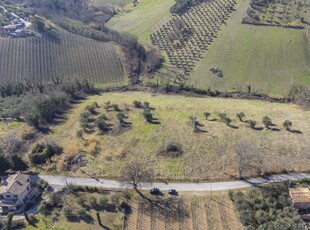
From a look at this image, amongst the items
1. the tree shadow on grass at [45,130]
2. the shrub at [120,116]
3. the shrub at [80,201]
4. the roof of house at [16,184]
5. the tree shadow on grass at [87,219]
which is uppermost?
the roof of house at [16,184]

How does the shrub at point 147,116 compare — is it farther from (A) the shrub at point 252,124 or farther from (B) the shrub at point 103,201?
(B) the shrub at point 103,201

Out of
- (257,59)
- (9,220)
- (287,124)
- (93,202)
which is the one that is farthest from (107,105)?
(257,59)

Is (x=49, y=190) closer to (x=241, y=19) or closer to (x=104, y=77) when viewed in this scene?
(x=104, y=77)

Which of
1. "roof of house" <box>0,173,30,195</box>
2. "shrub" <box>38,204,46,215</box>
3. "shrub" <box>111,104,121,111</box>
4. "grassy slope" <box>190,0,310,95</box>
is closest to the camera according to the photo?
"shrub" <box>38,204,46,215</box>

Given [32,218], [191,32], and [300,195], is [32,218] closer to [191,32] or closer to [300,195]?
[300,195]

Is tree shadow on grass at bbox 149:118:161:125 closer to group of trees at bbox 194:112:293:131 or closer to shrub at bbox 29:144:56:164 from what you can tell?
group of trees at bbox 194:112:293:131

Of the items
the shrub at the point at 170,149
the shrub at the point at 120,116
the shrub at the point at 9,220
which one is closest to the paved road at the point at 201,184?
the shrub at the point at 170,149

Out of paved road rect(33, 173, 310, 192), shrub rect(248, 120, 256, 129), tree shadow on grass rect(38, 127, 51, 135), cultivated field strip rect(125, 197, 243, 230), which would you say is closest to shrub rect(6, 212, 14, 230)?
paved road rect(33, 173, 310, 192)
